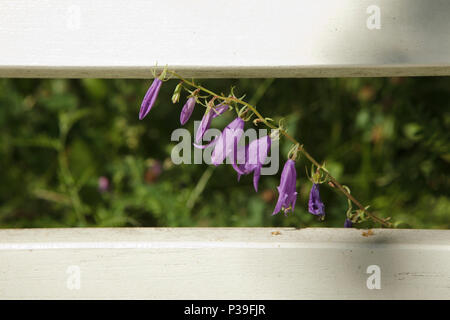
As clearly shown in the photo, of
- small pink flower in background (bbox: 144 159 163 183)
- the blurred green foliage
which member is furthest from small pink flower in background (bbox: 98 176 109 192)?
small pink flower in background (bbox: 144 159 163 183)

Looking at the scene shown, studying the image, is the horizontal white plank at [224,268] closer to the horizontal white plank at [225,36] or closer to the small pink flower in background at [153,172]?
the horizontal white plank at [225,36]

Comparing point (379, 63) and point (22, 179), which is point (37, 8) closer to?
point (379, 63)

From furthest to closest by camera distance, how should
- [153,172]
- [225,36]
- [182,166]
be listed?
1. [153,172]
2. [182,166]
3. [225,36]

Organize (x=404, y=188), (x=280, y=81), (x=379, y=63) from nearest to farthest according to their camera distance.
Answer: (x=379, y=63) → (x=404, y=188) → (x=280, y=81)

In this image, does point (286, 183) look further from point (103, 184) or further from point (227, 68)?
point (103, 184)

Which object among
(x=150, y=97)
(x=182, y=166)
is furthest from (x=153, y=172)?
(x=150, y=97)

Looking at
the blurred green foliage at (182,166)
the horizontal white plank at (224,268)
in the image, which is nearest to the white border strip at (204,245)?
the horizontal white plank at (224,268)
